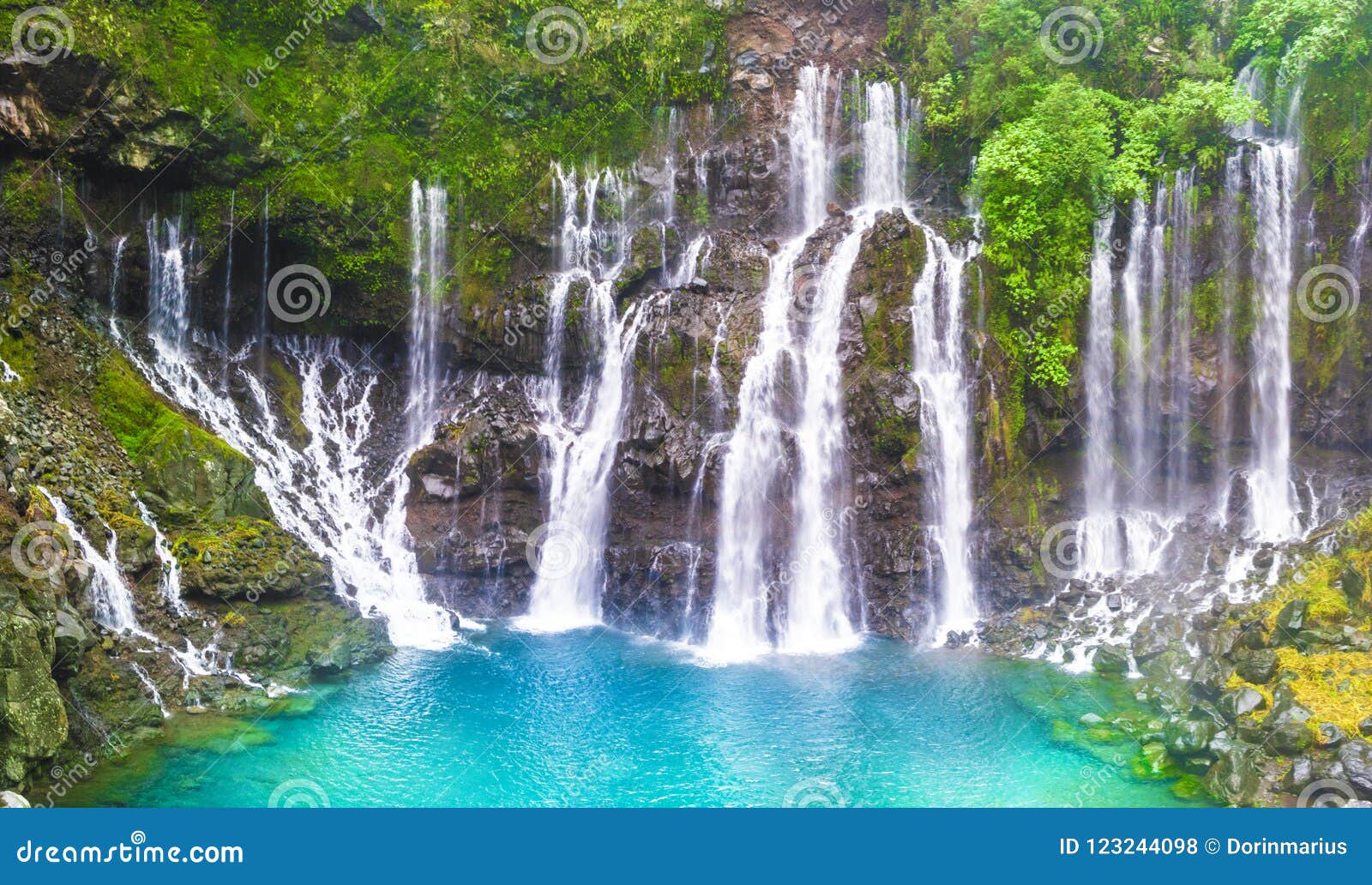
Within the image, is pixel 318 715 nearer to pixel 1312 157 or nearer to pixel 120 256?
pixel 120 256

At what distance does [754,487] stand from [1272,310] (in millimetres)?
11025

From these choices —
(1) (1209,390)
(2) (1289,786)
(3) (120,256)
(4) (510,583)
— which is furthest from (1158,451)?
(3) (120,256)

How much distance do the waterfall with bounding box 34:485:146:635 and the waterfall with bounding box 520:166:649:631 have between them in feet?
23.8

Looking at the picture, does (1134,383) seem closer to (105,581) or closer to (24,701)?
(105,581)

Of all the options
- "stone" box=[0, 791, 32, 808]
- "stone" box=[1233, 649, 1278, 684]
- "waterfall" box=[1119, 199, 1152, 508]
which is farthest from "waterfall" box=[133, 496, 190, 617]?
"waterfall" box=[1119, 199, 1152, 508]

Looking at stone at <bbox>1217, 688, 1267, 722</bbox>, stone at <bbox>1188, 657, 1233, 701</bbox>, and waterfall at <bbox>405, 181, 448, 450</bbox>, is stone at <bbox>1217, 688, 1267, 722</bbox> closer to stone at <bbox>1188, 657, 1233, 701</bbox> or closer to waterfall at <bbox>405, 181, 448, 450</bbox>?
stone at <bbox>1188, 657, 1233, 701</bbox>

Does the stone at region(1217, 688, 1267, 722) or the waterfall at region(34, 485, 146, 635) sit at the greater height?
the waterfall at region(34, 485, 146, 635)

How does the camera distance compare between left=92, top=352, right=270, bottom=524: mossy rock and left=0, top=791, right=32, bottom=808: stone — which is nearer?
left=0, top=791, right=32, bottom=808: stone

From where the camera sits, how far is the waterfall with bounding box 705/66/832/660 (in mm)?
18859

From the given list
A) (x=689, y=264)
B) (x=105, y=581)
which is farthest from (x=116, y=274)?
(x=689, y=264)

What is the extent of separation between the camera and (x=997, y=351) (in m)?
19.4

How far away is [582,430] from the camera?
2109 centimetres

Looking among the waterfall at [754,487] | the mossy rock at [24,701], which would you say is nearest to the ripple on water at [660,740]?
the mossy rock at [24,701]

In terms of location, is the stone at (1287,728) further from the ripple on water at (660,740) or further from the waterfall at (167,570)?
the waterfall at (167,570)
